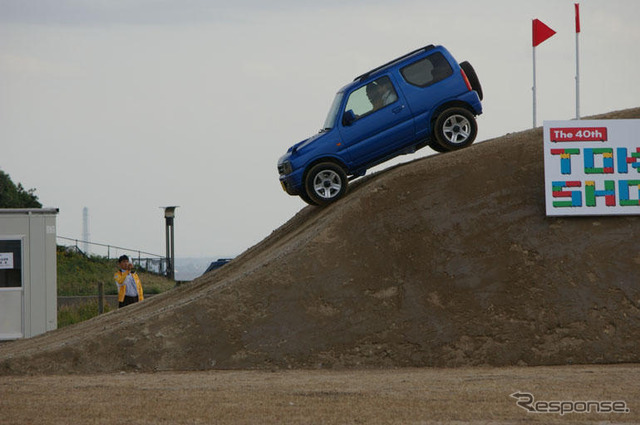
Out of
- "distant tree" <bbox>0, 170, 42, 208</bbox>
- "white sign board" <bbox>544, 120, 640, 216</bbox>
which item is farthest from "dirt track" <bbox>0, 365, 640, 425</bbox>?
"distant tree" <bbox>0, 170, 42, 208</bbox>

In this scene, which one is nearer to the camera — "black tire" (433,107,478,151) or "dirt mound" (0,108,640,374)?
"dirt mound" (0,108,640,374)

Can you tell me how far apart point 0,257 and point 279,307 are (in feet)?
27.9

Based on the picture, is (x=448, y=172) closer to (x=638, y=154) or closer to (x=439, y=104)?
(x=439, y=104)

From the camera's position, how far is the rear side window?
19094 mm

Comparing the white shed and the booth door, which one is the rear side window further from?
the booth door

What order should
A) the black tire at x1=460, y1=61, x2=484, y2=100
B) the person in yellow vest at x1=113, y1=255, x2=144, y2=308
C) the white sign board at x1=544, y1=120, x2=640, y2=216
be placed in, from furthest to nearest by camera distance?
the person in yellow vest at x1=113, y1=255, x2=144, y2=308, the black tire at x1=460, y1=61, x2=484, y2=100, the white sign board at x1=544, y1=120, x2=640, y2=216

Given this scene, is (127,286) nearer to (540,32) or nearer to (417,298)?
(417,298)

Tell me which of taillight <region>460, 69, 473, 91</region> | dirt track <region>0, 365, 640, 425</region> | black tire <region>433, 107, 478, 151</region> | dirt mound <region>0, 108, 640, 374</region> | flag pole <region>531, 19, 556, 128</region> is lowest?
dirt track <region>0, 365, 640, 425</region>

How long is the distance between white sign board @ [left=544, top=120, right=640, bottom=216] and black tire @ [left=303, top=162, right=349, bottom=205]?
4133 millimetres

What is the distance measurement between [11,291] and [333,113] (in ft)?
26.8

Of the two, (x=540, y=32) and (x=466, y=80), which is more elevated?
(x=540, y=32)

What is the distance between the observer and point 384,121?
19.0 metres

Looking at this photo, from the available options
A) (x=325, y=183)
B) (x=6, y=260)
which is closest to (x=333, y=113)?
(x=325, y=183)

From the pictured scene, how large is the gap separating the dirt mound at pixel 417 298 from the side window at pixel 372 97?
7.01 feet
